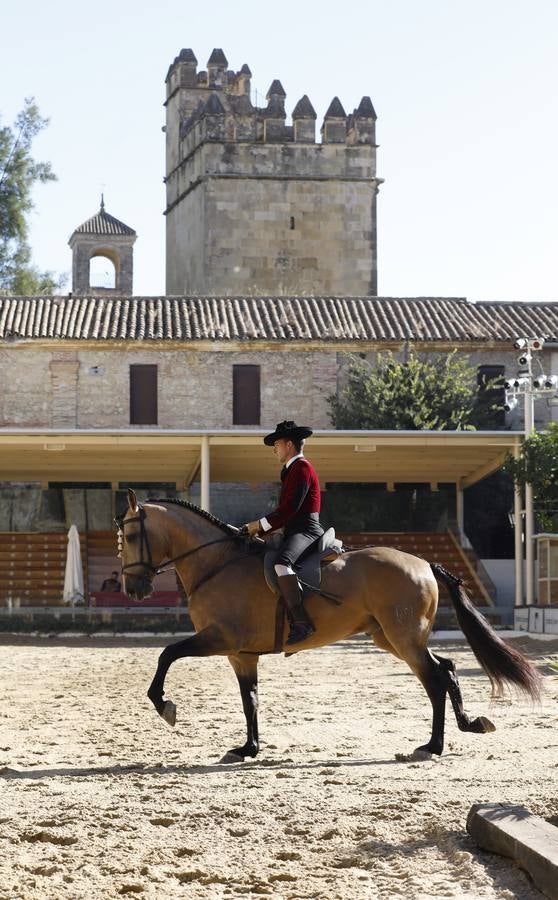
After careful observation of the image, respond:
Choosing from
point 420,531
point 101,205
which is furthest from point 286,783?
point 101,205

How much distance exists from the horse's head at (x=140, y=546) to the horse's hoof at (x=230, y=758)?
1.31 meters

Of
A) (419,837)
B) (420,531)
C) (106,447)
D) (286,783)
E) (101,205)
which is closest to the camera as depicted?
(419,837)

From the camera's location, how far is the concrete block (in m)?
5.85

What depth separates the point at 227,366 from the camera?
40.0 metres

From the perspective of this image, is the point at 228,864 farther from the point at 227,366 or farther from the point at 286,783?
the point at 227,366

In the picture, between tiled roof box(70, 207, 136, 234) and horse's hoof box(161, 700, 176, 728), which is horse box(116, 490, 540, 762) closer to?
horse's hoof box(161, 700, 176, 728)

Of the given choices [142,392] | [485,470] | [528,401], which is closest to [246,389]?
[142,392]

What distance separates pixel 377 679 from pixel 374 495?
69.9 feet

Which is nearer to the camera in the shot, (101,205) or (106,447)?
(106,447)

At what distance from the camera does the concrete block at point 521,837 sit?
19.2ft

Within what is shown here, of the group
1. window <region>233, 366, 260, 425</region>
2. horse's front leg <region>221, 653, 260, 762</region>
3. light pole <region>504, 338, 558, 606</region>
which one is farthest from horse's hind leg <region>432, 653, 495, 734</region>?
window <region>233, 366, 260, 425</region>

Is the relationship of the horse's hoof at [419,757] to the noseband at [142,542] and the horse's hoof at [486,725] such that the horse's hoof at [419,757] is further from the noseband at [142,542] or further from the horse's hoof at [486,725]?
the noseband at [142,542]

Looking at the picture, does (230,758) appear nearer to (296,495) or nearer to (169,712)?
(169,712)

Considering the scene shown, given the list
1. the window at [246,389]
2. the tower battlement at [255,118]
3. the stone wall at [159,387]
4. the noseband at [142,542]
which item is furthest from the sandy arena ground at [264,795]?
the tower battlement at [255,118]
